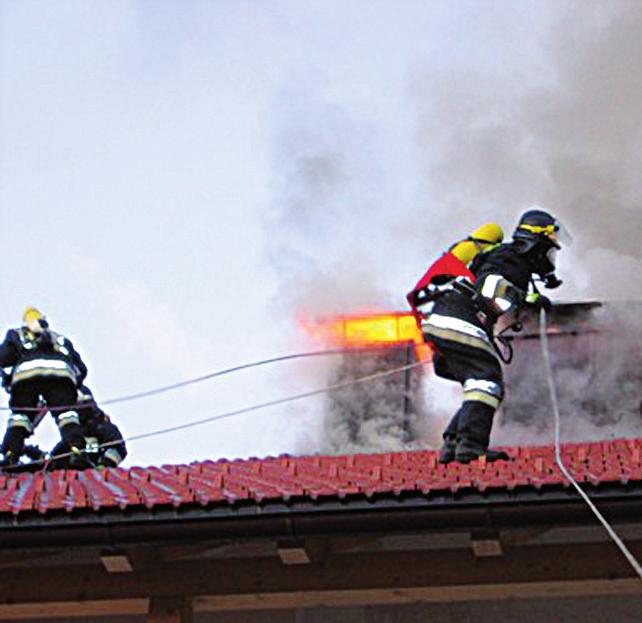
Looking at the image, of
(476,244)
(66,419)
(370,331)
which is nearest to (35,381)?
(66,419)

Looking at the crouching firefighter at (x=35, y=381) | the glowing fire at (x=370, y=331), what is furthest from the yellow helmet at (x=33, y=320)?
the glowing fire at (x=370, y=331)

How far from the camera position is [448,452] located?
9141 mm

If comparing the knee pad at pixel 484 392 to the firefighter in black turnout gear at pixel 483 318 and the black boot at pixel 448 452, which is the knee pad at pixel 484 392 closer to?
the firefighter in black turnout gear at pixel 483 318

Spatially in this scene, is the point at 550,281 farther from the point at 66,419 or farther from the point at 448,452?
the point at 66,419

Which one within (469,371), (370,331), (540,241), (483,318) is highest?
(370,331)

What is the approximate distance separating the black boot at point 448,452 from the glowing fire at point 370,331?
7.89m

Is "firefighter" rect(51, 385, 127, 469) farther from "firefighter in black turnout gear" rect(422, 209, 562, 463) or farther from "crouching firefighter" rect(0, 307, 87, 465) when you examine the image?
"firefighter in black turnout gear" rect(422, 209, 562, 463)

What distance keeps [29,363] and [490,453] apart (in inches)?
174

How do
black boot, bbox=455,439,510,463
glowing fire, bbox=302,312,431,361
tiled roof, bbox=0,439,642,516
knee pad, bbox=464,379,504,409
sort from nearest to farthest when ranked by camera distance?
tiled roof, bbox=0,439,642,516 < black boot, bbox=455,439,510,463 < knee pad, bbox=464,379,504,409 < glowing fire, bbox=302,312,431,361

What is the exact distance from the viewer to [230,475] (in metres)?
8.50

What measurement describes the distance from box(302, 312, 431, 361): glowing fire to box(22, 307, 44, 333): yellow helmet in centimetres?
579

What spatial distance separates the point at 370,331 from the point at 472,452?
983 centimetres

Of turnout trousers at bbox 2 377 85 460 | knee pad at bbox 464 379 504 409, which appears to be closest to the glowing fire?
turnout trousers at bbox 2 377 85 460

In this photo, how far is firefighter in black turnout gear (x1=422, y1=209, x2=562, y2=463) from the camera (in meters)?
9.17
